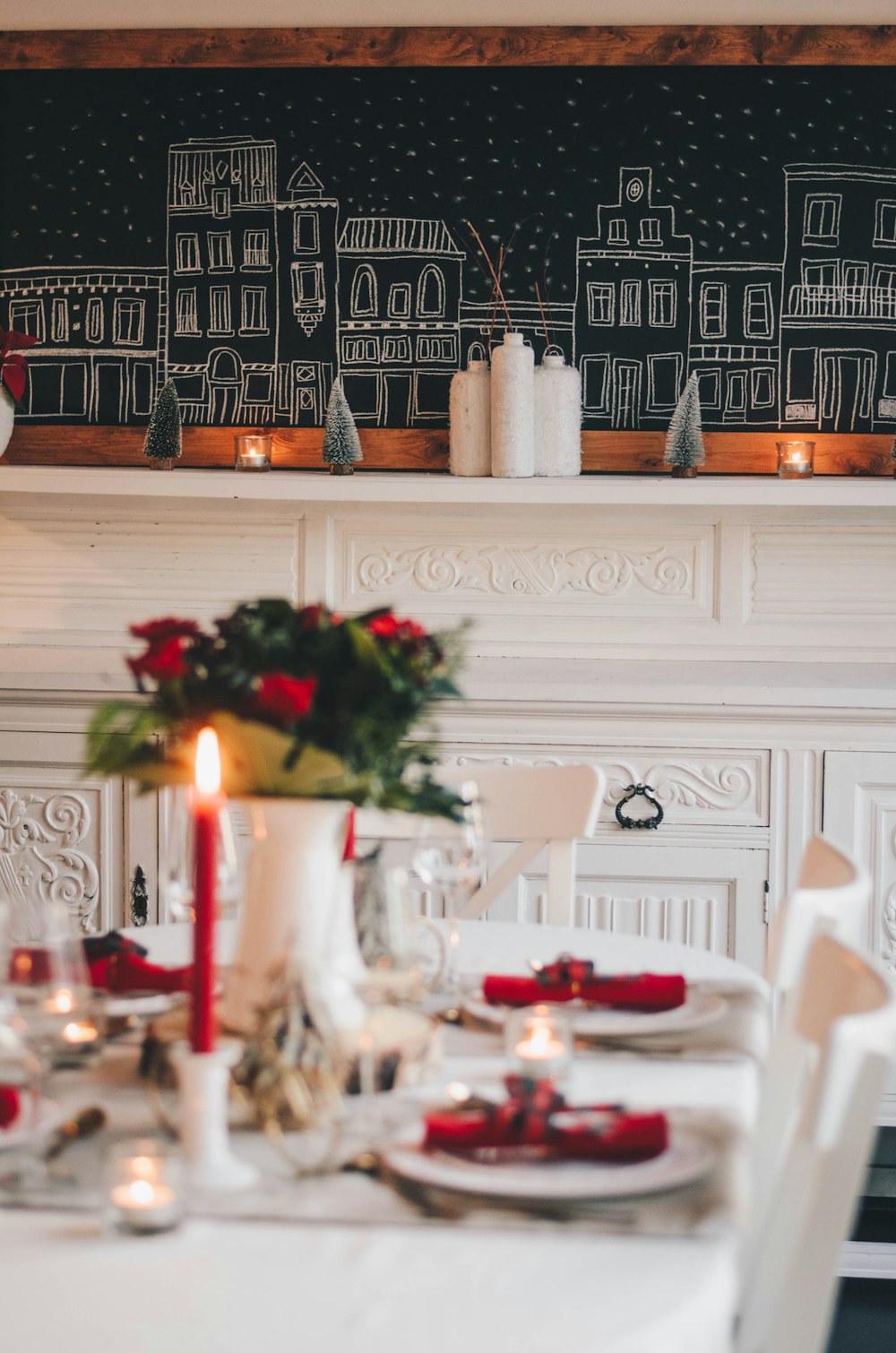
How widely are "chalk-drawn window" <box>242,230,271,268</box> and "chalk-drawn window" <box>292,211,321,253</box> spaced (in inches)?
2.7

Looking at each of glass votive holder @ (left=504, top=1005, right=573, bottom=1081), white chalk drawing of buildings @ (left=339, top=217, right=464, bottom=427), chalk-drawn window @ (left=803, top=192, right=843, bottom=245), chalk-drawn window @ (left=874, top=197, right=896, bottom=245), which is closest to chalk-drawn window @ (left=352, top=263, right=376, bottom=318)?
white chalk drawing of buildings @ (left=339, top=217, right=464, bottom=427)

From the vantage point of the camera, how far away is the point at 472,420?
117 inches

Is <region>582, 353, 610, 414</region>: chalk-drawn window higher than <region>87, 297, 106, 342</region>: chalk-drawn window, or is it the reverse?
<region>87, 297, 106, 342</region>: chalk-drawn window

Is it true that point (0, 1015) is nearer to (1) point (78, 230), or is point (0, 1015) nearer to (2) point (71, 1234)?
(2) point (71, 1234)

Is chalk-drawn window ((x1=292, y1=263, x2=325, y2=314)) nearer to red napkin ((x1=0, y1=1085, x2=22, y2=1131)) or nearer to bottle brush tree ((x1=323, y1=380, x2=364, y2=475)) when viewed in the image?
bottle brush tree ((x1=323, y1=380, x2=364, y2=475))

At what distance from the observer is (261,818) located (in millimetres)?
1239

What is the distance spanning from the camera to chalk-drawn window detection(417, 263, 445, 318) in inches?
122

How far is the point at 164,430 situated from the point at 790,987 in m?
2.06

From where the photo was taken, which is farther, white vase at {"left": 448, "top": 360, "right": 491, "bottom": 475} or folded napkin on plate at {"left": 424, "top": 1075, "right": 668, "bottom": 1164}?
white vase at {"left": 448, "top": 360, "right": 491, "bottom": 475}

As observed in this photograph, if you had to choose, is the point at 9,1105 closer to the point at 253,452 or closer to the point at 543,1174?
the point at 543,1174

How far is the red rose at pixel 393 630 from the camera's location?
4.19 feet

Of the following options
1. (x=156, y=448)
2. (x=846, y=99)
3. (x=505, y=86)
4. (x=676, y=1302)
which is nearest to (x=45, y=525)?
(x=156, y=448)

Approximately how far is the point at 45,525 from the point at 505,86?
1.42 meters

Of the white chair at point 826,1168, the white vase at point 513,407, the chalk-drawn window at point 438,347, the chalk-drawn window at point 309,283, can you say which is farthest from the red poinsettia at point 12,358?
the white chair at point 826,1168
